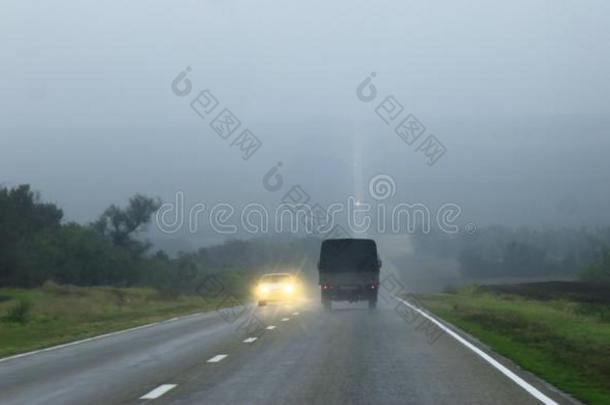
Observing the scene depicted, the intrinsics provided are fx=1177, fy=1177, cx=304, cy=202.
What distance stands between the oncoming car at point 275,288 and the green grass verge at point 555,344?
15.9 metres

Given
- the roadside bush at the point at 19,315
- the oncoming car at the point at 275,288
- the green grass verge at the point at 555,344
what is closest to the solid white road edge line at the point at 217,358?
the green grass verge at the point at 555,344

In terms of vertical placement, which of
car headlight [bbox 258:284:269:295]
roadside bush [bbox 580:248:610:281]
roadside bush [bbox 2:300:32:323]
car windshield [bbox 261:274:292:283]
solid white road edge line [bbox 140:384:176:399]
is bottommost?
solid white road edge line [bbox 140:384:176:399]

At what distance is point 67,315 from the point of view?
51062 mm

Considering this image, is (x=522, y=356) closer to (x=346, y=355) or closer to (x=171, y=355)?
(x=346, y=355)

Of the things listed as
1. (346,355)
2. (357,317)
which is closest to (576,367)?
(346,355)

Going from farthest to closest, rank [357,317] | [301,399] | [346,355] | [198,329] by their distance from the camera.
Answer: [357,317]
[198,329]
[346,355]
[301,399]

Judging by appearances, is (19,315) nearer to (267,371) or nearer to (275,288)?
(275,288)

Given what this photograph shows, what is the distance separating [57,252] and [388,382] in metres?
95.4

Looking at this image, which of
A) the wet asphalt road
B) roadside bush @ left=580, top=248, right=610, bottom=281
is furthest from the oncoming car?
roadside bush @ left=580, top=248, right=610, bottom=281

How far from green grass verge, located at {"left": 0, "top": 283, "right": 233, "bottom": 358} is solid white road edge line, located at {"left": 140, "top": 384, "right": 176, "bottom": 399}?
8.56 metres

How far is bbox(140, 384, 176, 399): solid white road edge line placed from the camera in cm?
1486

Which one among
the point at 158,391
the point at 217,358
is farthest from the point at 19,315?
the point at 158,391

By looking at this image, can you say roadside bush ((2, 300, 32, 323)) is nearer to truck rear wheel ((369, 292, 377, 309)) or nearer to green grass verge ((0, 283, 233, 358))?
green grass verge ((0, 283, 233, 358))

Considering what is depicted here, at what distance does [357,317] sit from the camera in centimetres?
3894
